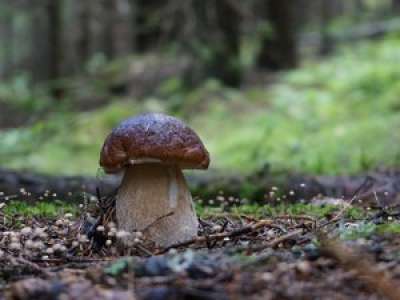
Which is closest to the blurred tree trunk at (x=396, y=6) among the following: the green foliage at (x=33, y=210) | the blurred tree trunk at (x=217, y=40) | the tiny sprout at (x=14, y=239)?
the blurred tree trunk at (x=217, y=40)

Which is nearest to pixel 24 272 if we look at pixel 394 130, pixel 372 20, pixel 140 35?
pixel 394 130

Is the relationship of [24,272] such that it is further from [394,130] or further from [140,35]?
[140,35]

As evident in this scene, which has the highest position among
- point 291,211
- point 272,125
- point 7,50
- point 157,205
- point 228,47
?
point 7,50

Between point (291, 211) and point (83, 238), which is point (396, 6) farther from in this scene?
point (83, 238)

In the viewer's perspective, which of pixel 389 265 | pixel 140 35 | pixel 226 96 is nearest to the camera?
pixel 389 265

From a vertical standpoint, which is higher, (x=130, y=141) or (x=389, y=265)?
(x=130, y=141)

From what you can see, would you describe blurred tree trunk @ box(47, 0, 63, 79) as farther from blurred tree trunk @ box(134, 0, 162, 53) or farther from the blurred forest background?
blurred tree trunk @ box(134, 0, 162, 53)

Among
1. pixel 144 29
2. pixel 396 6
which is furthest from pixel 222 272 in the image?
pixel 396 6
